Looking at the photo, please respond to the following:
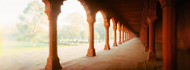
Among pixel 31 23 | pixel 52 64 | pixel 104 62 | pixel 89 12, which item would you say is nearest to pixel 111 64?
pixel 104 62

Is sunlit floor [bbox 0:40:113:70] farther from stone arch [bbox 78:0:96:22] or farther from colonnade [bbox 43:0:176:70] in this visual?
stone arch [bbox 78:0:96:22]

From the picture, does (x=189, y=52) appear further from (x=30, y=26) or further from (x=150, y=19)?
(x=30, y=26)

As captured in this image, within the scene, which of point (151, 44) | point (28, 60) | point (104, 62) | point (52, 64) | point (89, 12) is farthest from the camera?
point (28, 60)

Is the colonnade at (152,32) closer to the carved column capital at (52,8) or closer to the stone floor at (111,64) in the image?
the carved column capital at (52,8)

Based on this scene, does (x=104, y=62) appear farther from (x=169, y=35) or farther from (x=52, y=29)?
(x=169, y=35)

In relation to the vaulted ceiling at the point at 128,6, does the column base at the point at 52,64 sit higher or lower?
lower

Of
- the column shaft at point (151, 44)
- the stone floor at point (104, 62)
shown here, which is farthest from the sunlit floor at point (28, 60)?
the column shaft at point (151, 44)

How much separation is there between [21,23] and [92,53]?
22.0 meters

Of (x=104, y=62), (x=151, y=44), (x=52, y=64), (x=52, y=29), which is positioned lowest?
(x=104, y=62)

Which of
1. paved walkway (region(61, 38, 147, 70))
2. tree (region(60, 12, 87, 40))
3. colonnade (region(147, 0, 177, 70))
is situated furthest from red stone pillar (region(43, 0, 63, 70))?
tree (region(60, 12, 87, 40))

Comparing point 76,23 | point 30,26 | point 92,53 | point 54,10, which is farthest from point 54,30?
point 76,23

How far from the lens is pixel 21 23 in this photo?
2344 centimetres

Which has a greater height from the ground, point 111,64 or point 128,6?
point 128,6

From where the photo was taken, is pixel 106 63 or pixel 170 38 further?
pixel 106 63
